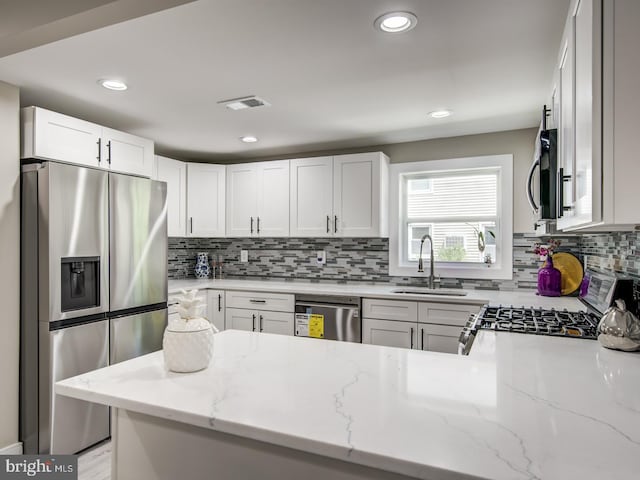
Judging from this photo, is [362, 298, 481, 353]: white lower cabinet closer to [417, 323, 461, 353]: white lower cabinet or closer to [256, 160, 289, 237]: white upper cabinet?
[417, 323, 461, 353]: white lower cabinet

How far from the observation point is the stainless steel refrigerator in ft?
7.96

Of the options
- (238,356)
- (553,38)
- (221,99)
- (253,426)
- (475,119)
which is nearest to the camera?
(253,426)

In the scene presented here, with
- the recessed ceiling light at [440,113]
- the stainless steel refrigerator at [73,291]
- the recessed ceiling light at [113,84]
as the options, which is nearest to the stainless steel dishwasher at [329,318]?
the stainless steel refrigerator at [73,291]

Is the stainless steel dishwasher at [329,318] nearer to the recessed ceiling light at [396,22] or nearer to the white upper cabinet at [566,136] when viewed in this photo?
the white upper cabinet at [566,136]

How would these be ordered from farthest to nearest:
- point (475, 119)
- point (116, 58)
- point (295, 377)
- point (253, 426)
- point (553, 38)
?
1. point (475, 119)
2. point (116, 58)
3. point (553, 38)
4. point (295, 377)
5. point (253, 426)

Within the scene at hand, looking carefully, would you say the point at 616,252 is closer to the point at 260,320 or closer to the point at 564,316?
the point at 564,316

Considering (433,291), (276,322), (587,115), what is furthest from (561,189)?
(276,322)

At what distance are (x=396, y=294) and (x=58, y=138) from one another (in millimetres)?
2644

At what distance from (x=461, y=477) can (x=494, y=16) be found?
181 centimetres

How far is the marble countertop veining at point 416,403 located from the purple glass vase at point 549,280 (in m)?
1.65

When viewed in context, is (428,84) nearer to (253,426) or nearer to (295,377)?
(295,377)

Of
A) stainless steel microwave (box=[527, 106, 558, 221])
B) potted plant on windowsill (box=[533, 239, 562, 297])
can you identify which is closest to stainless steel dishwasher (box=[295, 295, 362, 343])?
potted plant on windowsill (box=[533, 239, 562, 297])

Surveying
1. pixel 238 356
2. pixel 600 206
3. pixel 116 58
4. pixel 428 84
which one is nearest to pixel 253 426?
pixel 238 356

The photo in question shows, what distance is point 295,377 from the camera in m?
1.21
